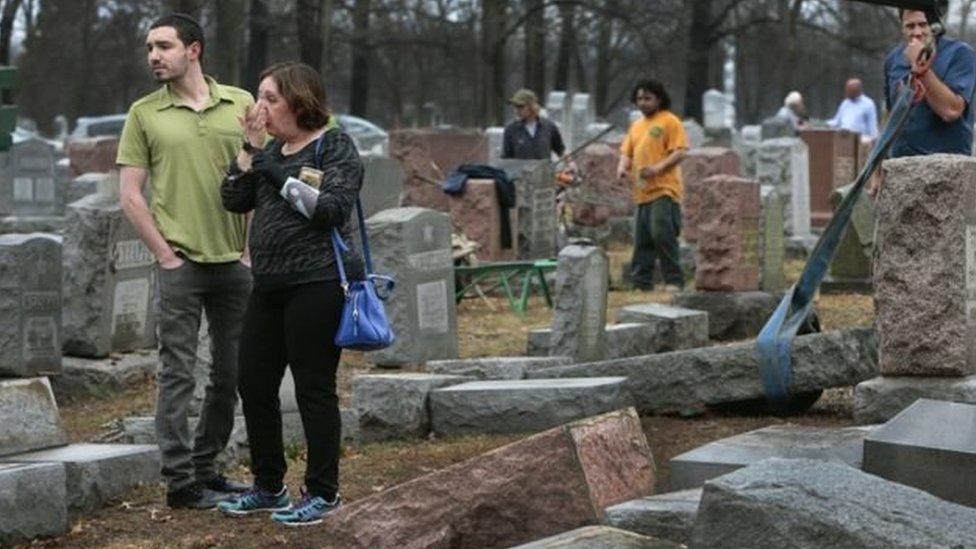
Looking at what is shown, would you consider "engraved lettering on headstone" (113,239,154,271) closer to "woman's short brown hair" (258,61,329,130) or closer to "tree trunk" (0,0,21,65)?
"woman's short brown hair" (258,61,329,130)

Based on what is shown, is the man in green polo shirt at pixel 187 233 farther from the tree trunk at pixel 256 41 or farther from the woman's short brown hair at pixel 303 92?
the tree trunk at pixel 256 41

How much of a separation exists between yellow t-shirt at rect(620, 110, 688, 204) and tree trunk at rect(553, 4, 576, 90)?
24465mm

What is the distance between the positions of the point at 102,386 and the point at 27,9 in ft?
124

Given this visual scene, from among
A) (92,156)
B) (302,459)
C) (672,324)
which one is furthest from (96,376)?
(92,156)

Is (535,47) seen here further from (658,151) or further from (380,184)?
(380,184)

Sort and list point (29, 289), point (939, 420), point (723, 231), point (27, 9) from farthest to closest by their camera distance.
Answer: point (27, 9), point (723, 231), point (29, 289), point (939, 420)

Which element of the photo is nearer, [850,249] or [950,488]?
[950,488]

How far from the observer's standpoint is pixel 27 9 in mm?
48594

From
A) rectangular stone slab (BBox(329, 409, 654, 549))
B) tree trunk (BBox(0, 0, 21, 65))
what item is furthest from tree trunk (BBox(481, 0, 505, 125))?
rectangular stone slab (BBox(329, 409, 654, 549))

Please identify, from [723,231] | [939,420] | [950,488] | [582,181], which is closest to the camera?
[950,488]

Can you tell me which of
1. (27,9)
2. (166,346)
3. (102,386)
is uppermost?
(27,9)

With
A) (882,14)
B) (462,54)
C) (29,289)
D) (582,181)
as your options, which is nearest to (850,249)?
(582,181)

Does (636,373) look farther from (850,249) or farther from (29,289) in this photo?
(850,249)

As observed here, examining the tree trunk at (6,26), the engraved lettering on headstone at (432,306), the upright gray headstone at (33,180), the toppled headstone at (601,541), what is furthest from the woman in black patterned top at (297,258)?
the tree trunk at (6,26)
